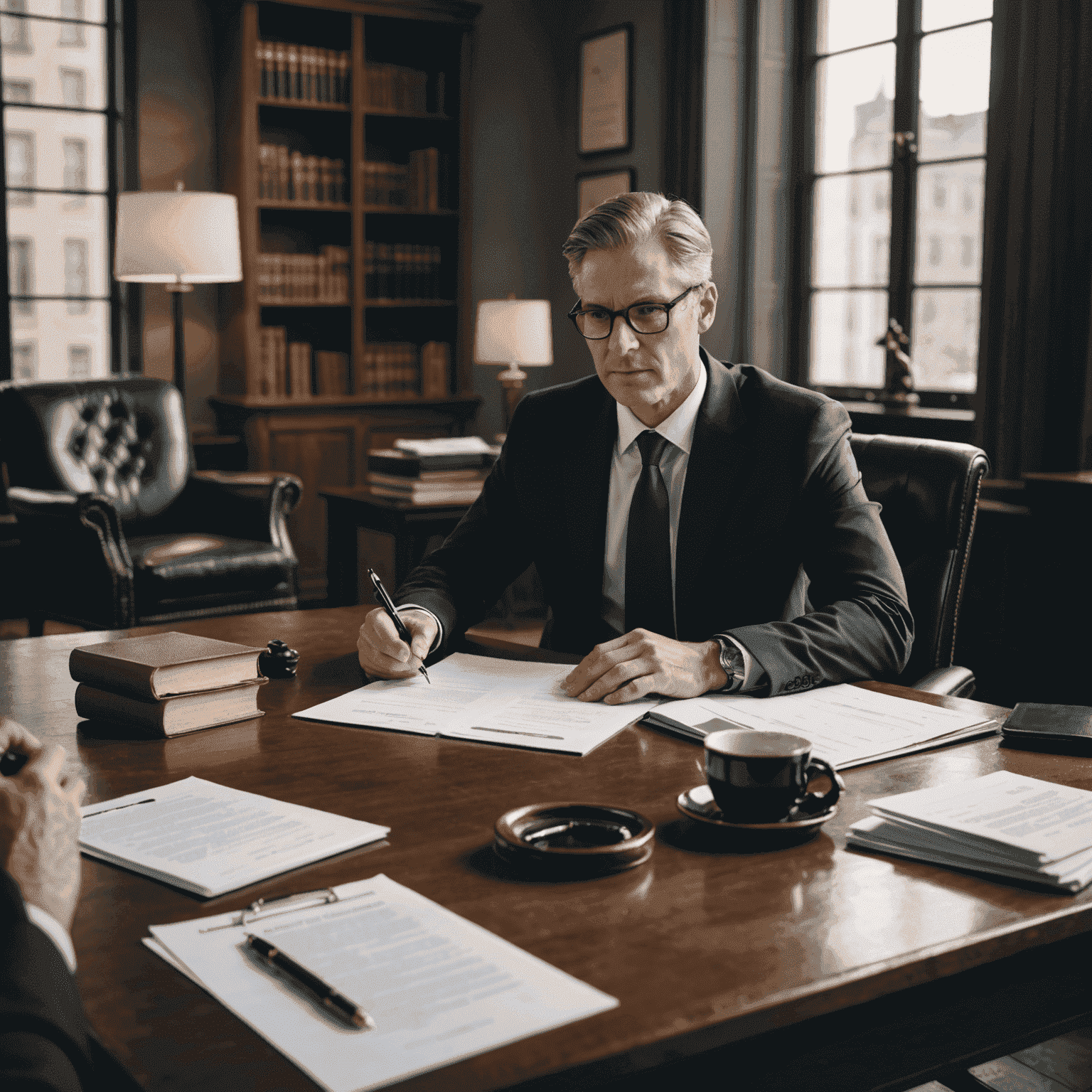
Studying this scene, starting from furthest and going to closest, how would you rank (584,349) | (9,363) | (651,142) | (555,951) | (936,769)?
(584,349) → (651,142) → (9,363) → (936,769) → (555,951)

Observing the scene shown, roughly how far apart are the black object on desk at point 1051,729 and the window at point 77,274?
5038 millimetres

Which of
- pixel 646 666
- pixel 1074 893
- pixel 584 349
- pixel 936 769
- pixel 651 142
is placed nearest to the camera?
pixel 1074 893

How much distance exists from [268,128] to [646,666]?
4.99 m

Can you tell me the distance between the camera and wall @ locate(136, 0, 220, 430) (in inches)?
214

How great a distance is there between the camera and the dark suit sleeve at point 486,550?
191cm

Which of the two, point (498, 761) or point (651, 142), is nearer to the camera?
point (498, 761)

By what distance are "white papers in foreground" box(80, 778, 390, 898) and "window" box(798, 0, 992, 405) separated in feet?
12.6

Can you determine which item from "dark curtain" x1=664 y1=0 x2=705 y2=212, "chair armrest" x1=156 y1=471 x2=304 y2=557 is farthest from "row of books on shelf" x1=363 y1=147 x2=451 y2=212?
"chair armrest" x1=156 y1=471 x2=304 y2=557

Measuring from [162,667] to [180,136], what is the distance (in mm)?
4790

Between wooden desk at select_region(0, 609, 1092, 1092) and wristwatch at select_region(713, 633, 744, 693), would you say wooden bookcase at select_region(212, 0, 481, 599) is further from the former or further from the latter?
wooden desk at select_region(0, 609, 1092, 1092)

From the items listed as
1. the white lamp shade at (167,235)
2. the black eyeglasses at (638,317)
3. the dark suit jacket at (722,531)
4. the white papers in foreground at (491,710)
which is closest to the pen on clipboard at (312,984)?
the white papers in foreground at (491,710)

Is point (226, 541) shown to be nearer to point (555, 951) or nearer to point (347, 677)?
point (347, 677)

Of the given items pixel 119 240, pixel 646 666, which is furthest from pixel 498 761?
pixel 119 240

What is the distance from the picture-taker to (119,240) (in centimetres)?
445
